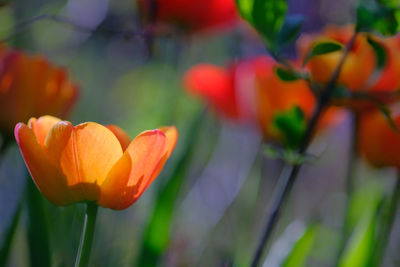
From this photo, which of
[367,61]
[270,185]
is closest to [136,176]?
[367,61]

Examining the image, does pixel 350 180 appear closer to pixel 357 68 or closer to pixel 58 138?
pixel 357 68

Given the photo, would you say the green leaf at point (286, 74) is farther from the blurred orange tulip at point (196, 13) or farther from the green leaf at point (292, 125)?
the blurred orange tulip at point (196, 13)

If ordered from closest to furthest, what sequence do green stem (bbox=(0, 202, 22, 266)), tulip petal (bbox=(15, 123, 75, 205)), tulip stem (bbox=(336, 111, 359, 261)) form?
1. tulip petal (bbox=(15, 123, 75, 205))
2. green stem (bbox=(0, 202, 22, 266))
3. tulip stem (bbox=(336, 111, 359, 261))

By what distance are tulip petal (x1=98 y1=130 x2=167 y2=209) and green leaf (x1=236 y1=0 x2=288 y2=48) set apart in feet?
0.34

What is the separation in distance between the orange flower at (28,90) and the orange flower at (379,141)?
0.29 meters

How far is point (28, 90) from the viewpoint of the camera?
427mm

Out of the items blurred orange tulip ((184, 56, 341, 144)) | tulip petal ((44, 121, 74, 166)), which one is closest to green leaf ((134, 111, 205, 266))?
blurred orange tulip ((184, 56, 341, 144))

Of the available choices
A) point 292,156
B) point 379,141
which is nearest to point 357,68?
point 379,141

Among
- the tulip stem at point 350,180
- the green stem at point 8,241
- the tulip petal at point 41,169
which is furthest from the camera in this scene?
the tulip stem at point 350,180

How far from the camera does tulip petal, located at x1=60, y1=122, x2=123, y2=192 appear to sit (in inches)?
11.1

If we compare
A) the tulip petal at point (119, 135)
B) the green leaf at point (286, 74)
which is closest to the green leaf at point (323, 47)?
the green leaf at point (286, 74)

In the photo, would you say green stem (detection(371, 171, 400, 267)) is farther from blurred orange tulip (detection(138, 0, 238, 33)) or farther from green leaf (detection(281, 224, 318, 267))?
blurred orange tulip (detection(138, 0, 238, 33))

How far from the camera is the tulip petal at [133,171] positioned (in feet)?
0.91

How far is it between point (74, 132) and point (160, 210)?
22 cm
